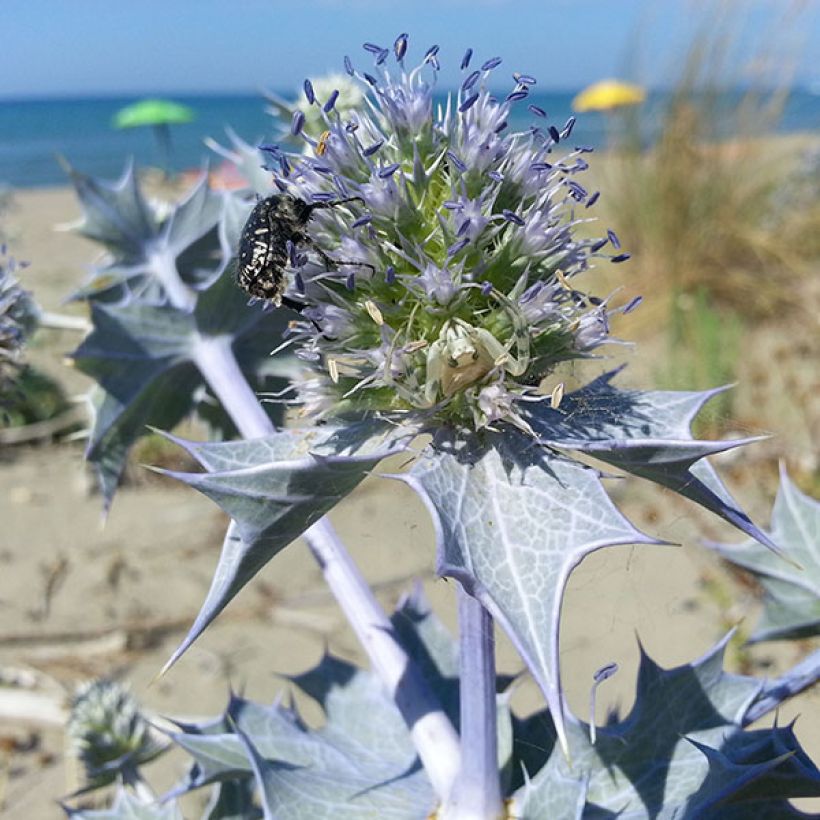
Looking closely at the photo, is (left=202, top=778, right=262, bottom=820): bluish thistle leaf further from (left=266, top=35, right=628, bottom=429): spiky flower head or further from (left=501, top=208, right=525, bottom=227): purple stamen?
(left=501, top=208, right=525, bottom=227): purple stamen

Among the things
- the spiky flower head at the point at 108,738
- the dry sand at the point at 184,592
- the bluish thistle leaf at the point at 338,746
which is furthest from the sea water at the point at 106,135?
the bluish thistle leaf at the point at 338,746

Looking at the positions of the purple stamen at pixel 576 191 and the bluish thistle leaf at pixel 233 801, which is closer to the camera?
the purple stamen at pixel 576 191

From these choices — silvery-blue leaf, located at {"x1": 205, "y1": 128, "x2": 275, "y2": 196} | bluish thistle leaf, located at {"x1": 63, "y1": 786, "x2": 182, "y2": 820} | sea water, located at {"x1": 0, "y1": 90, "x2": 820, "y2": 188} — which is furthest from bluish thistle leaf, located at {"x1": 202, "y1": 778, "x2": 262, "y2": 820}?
sea water, located at {"x1": 0, "y1": 90, "x2": 820, "y2": 188}

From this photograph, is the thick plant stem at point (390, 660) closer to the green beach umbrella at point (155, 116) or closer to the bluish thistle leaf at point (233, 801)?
the bluish thistle leaf at point (233, 801)

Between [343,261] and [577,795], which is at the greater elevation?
[343,261]

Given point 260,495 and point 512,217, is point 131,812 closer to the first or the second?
point 260,495

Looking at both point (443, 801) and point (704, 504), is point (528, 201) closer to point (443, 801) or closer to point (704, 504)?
point (704, 504)

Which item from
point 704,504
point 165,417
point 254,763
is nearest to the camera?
point 704,504

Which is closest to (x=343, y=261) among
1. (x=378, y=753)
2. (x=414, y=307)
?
(x=414, y=307)
